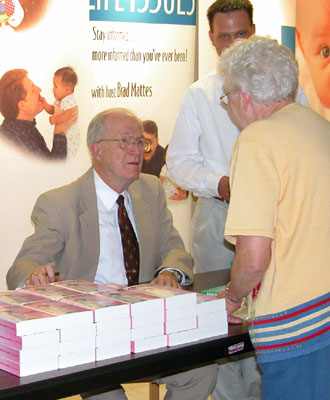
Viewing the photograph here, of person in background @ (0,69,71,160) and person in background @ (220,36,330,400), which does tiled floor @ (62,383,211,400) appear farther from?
person in background @ (220,36,330,400)

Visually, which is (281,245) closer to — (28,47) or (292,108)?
(292,108)

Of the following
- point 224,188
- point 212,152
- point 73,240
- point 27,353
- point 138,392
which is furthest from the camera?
point 138,392

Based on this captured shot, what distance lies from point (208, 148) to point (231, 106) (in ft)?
5.26

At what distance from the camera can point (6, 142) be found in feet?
15.8

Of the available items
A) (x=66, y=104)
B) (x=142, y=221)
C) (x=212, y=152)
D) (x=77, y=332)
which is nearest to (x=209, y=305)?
(x=77, y=332)

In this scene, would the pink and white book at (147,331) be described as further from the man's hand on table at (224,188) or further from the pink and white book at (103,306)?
the man's hand on table at (224,188)

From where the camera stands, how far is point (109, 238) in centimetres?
327

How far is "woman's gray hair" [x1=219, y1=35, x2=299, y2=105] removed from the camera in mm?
2236

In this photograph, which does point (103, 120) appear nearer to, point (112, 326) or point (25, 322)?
point (112, 326)

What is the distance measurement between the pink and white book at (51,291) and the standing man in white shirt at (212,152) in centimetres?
135

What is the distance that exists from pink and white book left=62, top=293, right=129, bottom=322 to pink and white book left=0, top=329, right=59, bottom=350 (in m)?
0.15

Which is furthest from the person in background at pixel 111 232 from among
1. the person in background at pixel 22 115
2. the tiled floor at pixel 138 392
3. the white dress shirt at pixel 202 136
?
the person in background at pixel 22 115

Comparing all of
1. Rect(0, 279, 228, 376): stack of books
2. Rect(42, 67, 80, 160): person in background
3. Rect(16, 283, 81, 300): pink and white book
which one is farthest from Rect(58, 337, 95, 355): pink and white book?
Rect(42, 67, 80, 160): person in background

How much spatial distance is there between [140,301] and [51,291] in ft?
1.20
